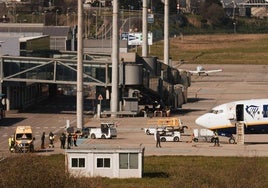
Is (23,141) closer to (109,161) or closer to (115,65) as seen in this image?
(109,161)

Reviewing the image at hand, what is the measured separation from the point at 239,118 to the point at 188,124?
15.7 metres

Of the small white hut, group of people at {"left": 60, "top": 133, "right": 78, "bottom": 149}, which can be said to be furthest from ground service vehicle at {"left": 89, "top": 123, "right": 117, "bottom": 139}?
the small white hut

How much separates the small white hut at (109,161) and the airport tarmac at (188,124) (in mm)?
2659

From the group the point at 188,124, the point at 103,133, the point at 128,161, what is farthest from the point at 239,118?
the point at 128,161

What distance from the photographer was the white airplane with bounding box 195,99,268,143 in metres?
86.4

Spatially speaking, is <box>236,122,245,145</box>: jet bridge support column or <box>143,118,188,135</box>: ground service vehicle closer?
<box>236,122,245,145</box>: jet bridge support column

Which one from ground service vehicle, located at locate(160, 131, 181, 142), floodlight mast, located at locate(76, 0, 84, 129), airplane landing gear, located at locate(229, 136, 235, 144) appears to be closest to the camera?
airplane landing gear, located at locate(229, 136, 235, 144)

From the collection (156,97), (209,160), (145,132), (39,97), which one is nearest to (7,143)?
(145,132)

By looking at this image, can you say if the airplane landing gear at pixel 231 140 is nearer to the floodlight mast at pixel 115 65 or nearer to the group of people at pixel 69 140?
the group of people at pixel 69 140

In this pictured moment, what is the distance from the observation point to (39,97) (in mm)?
129250

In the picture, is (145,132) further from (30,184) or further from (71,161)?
(30,184)

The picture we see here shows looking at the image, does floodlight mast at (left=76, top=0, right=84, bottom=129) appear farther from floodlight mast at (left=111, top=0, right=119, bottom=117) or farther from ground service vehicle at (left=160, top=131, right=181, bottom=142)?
floodlight mast at (left=111, top=0, right=119, bottom=117)

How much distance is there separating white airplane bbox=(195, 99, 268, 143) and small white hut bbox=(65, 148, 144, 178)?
19585 millimetres

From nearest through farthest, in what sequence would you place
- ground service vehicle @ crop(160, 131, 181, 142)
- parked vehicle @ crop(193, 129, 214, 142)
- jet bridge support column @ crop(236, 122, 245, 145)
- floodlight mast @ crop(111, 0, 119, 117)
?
jet bridge support column @ crop(236, 122, 245, 145) → parked vehicle @ crop(193, 129, 214, 142) → ground service vehicle @ crop(160, 131, 181, 142) → floodlight mast @ crop(111, 0, 119, 117)
